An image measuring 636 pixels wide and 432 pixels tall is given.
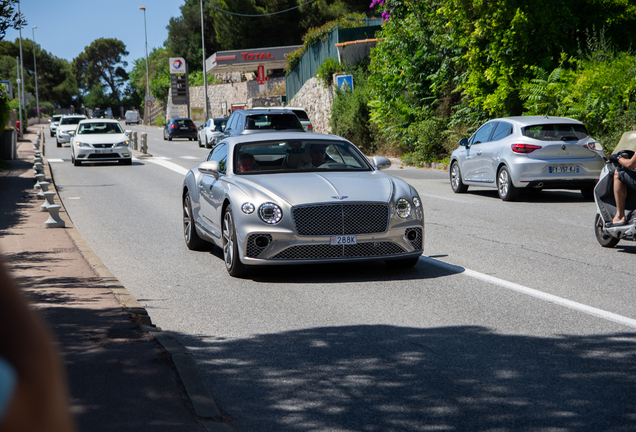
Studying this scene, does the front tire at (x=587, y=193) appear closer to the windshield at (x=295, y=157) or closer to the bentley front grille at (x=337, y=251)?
the windshield at (x=295, y=157)

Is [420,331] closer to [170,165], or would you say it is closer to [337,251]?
[337,251]

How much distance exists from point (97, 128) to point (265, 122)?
8593mm

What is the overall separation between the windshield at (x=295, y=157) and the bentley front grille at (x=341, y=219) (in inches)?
48.9

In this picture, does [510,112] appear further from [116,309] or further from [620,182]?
[116,309]

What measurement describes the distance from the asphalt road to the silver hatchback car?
346 centimetres

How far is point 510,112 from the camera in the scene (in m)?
22.5

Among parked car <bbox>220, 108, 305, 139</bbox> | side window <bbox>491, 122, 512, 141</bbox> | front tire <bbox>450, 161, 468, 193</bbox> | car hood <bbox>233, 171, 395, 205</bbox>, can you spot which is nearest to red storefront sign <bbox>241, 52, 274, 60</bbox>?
parked car <bbox>220, 108, 305, 139</bbox>

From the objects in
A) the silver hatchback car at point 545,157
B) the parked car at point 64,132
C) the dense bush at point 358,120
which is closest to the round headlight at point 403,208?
the silver hatchback car at point 545,157

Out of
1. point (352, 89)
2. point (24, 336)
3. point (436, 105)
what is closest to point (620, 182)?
point (24, 336)

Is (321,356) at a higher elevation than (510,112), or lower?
lower

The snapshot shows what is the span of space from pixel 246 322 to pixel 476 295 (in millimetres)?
2178

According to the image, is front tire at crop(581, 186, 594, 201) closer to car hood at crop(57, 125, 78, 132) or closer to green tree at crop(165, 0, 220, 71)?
car hood at crop(57, 125, 78, 132)

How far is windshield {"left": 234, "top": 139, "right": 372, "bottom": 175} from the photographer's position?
356 inches

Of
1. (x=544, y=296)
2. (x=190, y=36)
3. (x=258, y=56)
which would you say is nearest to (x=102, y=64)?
(x=190, y=36)
